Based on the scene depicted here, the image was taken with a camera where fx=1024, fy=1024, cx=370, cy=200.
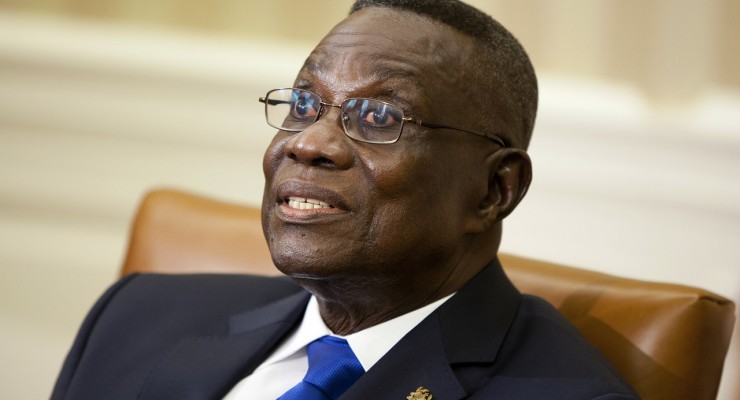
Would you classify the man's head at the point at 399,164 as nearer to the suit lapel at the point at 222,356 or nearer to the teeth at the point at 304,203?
the teeth at the point at 304,203

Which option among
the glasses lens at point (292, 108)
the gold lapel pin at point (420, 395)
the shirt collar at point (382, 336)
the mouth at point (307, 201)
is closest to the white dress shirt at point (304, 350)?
the shirt collar at point (382, 336)

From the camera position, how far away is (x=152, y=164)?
353cm

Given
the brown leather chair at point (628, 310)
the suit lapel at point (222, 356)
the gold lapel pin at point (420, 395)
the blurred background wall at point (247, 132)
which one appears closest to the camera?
the gold lapel pin at point (420, 395)

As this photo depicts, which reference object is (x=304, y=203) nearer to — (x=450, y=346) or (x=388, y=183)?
(x=388, y=183)

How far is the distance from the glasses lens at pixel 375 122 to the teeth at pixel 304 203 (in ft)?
0.42

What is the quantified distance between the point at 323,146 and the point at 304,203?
104 mm

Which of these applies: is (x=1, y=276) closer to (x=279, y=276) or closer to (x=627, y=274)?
(x=279, y=276)

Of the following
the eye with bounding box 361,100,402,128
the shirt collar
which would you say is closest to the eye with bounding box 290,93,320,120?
the eye with bounding box 361,100,402,128

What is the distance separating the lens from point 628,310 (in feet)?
6.19

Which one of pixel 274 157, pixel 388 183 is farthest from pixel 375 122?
pixel 274 157

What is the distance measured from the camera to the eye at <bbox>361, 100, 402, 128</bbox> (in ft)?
5.76

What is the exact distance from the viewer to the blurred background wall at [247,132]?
2814 millimetres

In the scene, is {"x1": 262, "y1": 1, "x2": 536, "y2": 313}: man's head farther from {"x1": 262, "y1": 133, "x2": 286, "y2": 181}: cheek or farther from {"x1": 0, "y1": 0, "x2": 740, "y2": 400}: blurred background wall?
{"x1": 0, "y1": 0, "x2": 740, "y2": 400}: blurred background wall

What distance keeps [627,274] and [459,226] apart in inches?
47.9
